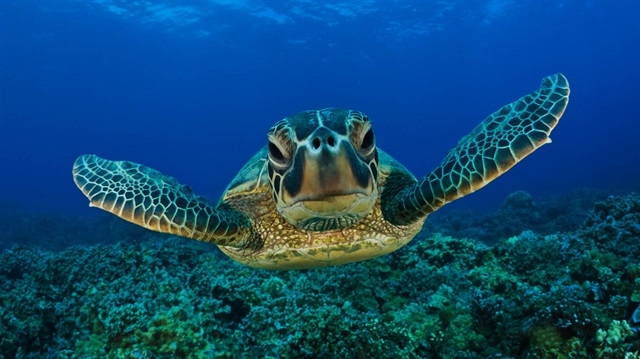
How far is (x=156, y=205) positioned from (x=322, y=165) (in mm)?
1950

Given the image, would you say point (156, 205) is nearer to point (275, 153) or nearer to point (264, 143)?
point (275, 153)

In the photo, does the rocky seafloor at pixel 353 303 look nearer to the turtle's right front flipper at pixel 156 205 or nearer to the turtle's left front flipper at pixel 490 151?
the turtle's right front flipper at pixel 156 205

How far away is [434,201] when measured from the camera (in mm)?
3268

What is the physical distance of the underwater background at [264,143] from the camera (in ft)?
11.7

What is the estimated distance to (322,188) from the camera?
2.42 metres

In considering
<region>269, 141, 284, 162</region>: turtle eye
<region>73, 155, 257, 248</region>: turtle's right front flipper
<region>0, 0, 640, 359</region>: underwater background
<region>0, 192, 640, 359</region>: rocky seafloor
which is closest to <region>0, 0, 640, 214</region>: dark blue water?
<region>0, 0, 640, 359</region>: underwater background

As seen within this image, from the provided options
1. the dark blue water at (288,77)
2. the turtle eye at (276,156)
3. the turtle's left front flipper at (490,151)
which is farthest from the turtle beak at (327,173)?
the dark blue water at (288,77)

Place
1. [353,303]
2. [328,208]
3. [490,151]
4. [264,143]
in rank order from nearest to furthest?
1. [328,208]
2. [490,151]
3. [353,303]
4. [264,143]

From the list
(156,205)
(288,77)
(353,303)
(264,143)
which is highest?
(288,77)

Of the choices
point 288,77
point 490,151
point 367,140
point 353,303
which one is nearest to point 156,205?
point 367,140

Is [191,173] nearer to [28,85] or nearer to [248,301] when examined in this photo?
[28,85]

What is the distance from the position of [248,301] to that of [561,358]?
10.9ft

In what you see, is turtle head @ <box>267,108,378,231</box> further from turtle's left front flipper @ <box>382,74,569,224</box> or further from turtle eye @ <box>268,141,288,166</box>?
turtle's left front flipper @ <box>382,74,569,224</box>

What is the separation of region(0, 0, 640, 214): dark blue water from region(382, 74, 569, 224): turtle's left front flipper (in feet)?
86.1
